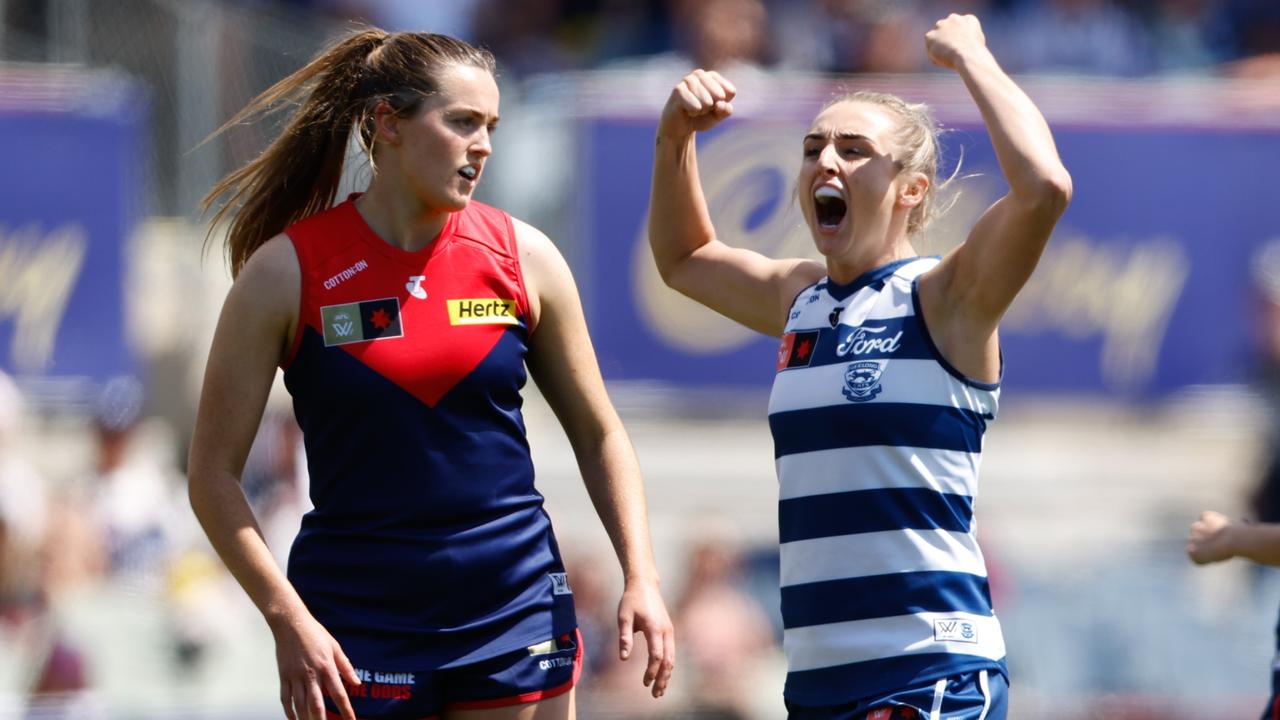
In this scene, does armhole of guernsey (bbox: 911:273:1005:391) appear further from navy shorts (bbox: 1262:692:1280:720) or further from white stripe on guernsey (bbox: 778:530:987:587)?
navy shorts (bbox: 1262:692:1280:720)

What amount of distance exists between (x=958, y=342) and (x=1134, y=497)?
288 inches

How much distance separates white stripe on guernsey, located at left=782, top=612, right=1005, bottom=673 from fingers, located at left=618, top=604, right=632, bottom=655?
0.36m

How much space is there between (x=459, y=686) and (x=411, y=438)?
481 millimetres

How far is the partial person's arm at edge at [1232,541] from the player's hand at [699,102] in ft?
4.84

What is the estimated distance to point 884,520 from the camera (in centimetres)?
337

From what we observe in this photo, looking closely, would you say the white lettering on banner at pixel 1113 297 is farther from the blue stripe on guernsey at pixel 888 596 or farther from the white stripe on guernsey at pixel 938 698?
the white stripe on guernsey at pixel 938 698

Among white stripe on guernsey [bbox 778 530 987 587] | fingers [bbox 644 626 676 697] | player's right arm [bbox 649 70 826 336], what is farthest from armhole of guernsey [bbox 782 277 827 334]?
fingers [bbox 644 626 676 697]

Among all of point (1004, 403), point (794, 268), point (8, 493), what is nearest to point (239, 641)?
point (8, 493)

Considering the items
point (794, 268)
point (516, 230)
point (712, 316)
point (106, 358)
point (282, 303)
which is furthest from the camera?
point (712, 316)

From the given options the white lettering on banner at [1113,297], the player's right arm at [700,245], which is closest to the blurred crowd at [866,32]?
the white lettering on banner at [1113,297]

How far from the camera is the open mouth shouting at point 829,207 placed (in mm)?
3545

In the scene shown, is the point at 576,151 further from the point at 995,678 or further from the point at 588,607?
the point at 995,678

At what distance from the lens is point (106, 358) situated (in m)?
9.47

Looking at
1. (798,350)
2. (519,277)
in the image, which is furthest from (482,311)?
(798,350)
